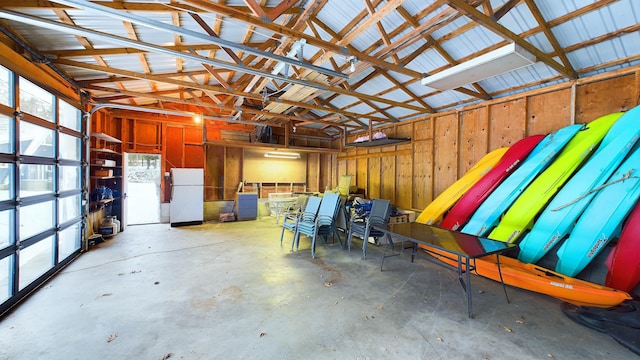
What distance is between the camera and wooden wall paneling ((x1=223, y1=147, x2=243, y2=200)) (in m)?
8.07

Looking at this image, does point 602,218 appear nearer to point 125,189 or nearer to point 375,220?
point 375,220

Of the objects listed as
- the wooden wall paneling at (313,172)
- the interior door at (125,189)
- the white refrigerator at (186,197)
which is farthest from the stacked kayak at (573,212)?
the interior door at (125,189)

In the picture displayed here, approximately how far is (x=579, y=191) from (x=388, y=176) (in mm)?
4170

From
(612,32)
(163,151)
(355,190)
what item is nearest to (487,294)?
(612,32)

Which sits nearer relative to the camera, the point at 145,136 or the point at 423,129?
the point at 423,129

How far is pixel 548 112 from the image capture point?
4234mm

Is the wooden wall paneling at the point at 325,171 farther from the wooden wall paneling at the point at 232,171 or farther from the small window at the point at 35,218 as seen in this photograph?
the small window at the point at 35,218

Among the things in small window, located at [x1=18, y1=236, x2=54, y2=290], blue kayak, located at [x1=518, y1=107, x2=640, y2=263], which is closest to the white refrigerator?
small window, located at [x1=18, y1=236, x2=54, y2=290]

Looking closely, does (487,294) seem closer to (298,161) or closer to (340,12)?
(340,12)

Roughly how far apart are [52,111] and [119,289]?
2.55 meters

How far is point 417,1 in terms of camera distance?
10.6 ft

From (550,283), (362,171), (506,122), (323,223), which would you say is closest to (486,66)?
(506,122)

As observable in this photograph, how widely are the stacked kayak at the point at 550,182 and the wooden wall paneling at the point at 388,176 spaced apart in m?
3.32

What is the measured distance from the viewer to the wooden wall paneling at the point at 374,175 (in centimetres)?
754
